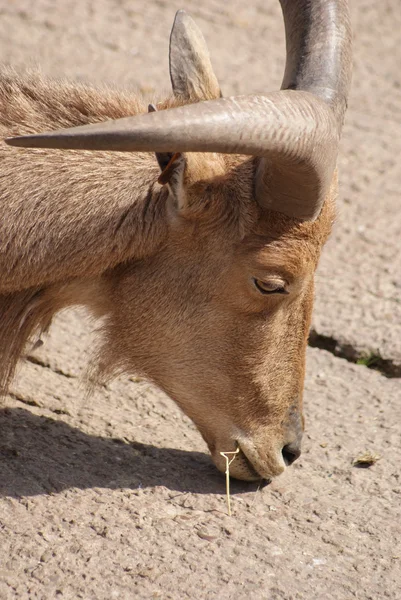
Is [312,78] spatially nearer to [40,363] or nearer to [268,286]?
[268,286]

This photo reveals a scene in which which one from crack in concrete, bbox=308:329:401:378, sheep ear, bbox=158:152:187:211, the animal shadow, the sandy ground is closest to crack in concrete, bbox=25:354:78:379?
the sandy ground

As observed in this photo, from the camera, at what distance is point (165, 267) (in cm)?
391

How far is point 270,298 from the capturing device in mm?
3920

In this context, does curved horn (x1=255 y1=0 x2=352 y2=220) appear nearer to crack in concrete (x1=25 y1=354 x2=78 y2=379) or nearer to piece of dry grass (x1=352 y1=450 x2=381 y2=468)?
piece of dry grass (x1=352 y1=450 x2=381 y2=468)

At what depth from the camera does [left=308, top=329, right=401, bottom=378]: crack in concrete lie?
18.2ft

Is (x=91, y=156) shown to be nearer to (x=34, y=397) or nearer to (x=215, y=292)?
(x=215, y=292)

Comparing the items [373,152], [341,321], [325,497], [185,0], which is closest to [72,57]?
[185,0]

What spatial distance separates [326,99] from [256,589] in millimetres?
1993

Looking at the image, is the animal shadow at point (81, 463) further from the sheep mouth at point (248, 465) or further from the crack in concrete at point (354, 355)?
the crack in concrete at point (354, 355)

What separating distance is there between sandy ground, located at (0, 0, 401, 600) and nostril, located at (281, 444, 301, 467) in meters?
0.13

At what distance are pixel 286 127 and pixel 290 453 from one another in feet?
5.29

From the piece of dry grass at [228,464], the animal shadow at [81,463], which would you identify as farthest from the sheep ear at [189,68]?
the animal shadow at [81,463]

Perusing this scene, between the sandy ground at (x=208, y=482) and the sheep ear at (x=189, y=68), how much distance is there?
1.70m

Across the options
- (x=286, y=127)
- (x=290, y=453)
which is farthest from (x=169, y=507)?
(x=286, y=127)
